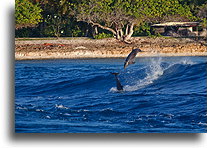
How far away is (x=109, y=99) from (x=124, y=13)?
246cm

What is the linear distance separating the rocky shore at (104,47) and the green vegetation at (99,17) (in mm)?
174

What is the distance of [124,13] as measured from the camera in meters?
10.3

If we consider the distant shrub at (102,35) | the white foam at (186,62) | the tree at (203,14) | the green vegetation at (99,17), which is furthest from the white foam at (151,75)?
the tree at (203,14)

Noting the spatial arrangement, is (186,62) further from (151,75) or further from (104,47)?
(104,47)

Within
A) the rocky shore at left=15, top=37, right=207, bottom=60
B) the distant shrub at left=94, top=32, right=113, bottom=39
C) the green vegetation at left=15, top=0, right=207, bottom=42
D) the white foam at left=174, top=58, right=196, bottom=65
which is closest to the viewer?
the green vegetation at left=15, top=0, right=207, bottom=42

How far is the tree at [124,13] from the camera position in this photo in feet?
32.0

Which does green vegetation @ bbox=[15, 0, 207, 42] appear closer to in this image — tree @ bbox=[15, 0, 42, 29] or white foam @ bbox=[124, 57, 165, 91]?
tree @ bbox=[15, 0, 42, 29]

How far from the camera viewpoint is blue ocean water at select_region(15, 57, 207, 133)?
23.7 feet

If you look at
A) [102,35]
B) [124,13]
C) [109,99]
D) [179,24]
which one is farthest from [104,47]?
[109,99]

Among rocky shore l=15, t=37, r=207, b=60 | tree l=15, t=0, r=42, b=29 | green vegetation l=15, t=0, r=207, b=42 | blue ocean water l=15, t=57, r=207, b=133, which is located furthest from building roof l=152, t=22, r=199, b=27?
tree l=15, t=0, r=42, b=29

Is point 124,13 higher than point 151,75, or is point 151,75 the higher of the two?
point 124,13

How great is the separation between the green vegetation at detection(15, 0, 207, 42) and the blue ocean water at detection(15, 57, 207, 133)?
782 millimetres

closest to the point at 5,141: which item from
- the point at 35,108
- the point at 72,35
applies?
the point at 35,108

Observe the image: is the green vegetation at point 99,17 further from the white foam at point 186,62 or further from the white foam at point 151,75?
the white foam at point 186,62
